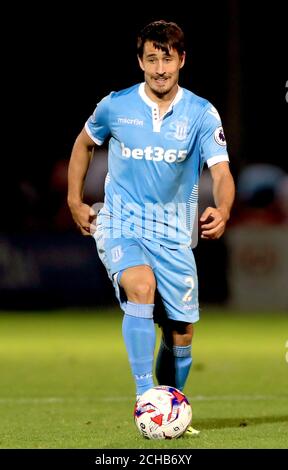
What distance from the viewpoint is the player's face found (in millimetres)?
7848

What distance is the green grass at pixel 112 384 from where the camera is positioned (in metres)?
7.73

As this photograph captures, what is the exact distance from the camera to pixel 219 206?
7.72 metres

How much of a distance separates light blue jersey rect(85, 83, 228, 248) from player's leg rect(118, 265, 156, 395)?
0.40 metres

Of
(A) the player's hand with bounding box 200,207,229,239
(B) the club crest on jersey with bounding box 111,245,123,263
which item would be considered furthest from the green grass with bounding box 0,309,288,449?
(A) the player's hand with bounding box 200,207,229,239

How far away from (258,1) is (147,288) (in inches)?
844

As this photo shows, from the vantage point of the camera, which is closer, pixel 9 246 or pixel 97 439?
pixel 97 439

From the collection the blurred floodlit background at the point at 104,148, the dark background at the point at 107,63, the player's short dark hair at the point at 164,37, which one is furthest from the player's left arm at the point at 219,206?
the dark background at the point at 107,63

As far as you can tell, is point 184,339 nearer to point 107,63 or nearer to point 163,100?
point 163,100

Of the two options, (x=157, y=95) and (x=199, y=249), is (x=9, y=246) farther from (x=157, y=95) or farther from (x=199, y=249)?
(x=157, y=95)

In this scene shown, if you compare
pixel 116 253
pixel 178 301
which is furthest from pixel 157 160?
pixel 178 301

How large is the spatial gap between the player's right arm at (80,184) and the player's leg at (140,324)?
2.04ft

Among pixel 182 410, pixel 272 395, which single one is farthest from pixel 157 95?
pixel 272 395

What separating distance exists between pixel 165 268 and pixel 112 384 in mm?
3072

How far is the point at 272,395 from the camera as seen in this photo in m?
10.0
